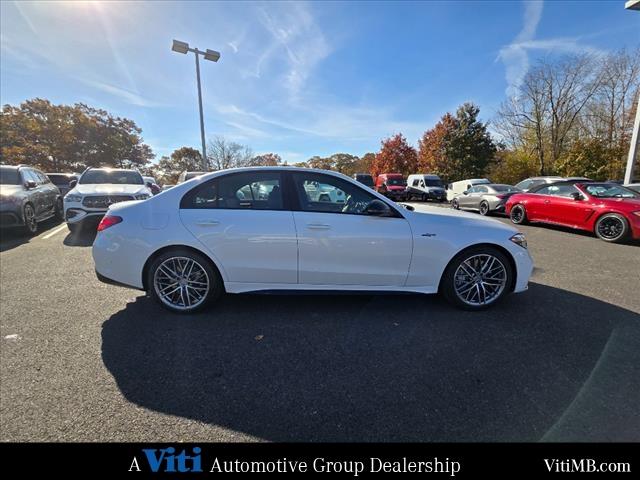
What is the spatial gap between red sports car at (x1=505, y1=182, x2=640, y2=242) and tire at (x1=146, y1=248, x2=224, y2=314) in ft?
28.6

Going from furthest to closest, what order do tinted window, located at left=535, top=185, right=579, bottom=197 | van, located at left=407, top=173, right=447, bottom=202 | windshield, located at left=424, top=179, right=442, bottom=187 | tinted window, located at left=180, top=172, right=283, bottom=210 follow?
windshield, located at left=424, top=179, right=442, bottom=187 → van, located at left=407, top=173, right=447, bottom=202 → tinted window, located at left=535, top=185, right=579, bottom=197 → tinted window, located at left=180, top=172, right=283, bottom=210

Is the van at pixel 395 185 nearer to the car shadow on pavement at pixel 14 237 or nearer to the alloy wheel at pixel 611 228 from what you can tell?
the alloy wheel at pixel 611 228

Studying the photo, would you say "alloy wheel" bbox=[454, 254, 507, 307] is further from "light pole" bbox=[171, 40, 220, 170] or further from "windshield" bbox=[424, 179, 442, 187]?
"windshield" bbox=[424, 179, 442, 187]

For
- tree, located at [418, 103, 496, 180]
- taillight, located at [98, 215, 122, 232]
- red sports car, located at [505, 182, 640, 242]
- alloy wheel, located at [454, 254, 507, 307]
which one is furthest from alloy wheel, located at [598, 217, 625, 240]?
tree, located at [418, 103, 496, 180]

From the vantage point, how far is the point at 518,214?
9.34 metres

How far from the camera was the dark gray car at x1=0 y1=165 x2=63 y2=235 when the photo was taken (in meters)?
6.54

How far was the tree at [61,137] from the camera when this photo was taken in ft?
102

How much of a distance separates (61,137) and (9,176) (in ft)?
114

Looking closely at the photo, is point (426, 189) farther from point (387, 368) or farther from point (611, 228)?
point (387, 368)

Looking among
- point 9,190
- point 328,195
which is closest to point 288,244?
point 328,195

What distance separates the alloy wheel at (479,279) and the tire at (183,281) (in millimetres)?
2701
